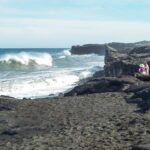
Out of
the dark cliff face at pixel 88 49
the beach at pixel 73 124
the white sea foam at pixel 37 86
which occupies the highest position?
the beach at pixel 73 124

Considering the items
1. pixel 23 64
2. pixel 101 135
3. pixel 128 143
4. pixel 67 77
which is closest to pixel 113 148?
pixel 128 143

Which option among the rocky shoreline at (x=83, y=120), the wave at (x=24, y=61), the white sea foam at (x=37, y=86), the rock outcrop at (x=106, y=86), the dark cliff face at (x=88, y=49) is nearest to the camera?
the rocky shoreline at (x=83, y=120)

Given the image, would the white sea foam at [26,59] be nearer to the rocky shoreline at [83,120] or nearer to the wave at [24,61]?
the wave at [24,61]

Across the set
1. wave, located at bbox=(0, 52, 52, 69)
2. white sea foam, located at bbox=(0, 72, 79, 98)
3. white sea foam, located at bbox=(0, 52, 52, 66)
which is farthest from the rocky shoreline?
white sea foam, located at bbox=(0, 52, 52, 66)

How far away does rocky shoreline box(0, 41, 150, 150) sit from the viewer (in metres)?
12.7

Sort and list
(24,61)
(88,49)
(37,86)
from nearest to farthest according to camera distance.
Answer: (37,86) < (24,61) < (88,49)

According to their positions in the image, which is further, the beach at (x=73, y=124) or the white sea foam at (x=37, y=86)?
the white sea foam at (x=37, y=86)

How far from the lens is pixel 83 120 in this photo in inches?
608

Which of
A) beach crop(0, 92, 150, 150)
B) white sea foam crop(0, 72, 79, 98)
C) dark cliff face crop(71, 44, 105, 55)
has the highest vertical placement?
beach crop(0, 92, 150, 150)

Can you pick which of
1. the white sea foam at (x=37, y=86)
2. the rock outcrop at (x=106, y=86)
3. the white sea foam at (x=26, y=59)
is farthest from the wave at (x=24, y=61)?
the rock outcrop at (x=106, y=86)

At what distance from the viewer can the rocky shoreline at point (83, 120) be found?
12703mm

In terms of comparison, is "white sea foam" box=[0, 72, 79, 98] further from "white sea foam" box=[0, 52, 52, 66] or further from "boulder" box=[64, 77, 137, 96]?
"white sea foam" box=[0, 52, 52, 66]

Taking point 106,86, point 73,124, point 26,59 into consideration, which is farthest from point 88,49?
point 73,124

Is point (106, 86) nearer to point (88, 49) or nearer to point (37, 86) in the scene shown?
point (37, 86)
